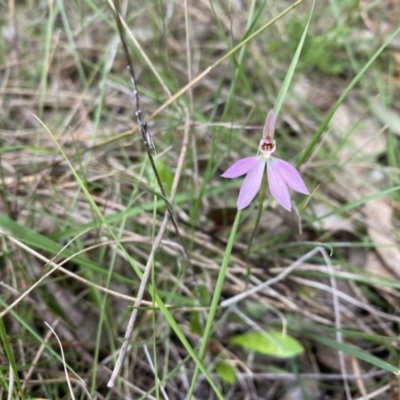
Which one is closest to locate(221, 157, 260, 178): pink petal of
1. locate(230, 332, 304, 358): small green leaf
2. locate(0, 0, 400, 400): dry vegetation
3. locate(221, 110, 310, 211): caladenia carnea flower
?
locate(221, 110, 310, 211): caladenia carnea flower

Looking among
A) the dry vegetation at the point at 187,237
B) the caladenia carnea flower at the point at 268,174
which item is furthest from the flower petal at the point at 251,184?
the dry vegetation at the point at 187,237

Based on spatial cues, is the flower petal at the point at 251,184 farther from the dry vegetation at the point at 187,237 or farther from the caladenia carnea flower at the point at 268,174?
the dry vegetation at the point at 187,237

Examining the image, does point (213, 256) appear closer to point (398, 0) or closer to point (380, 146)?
point (380, 146)

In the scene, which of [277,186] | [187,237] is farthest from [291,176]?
[187,237]

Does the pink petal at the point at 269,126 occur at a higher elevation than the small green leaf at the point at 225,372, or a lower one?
higher

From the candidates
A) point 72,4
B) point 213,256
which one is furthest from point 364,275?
point 72,4

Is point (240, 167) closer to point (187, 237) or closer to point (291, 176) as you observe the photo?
point (291, 176)

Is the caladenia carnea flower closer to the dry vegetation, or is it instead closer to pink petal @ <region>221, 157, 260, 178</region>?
pink petal @ <region>221, 157, 260, 178</region>
